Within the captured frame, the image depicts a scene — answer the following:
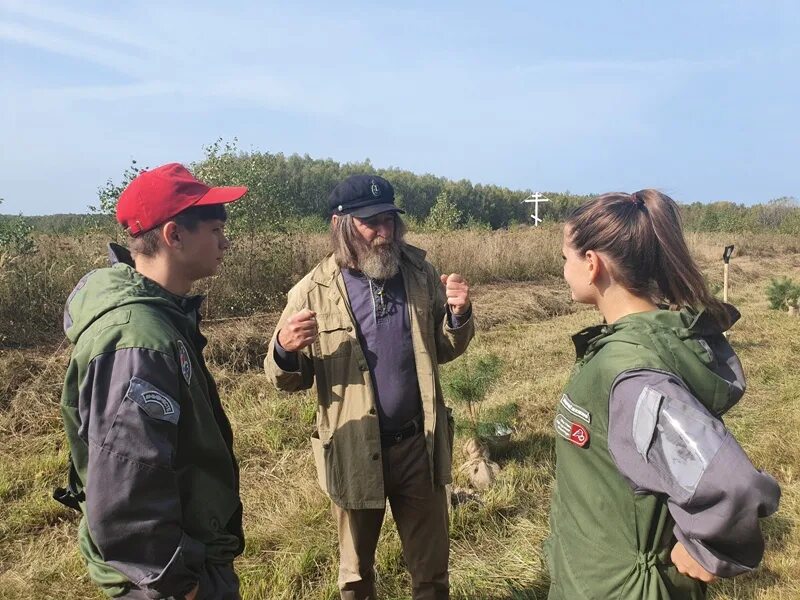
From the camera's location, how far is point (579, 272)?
5.57 feet

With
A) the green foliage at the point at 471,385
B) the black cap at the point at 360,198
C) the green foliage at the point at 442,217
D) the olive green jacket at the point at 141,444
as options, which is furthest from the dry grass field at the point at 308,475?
the green foliage at the point at 442,217

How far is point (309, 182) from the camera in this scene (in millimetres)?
35750

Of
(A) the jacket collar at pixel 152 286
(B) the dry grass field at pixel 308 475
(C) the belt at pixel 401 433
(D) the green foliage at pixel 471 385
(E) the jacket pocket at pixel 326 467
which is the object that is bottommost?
(B) the dry grass field at pixel 308 475

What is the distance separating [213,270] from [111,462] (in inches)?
31.2

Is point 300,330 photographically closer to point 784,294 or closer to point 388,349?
point 388,349

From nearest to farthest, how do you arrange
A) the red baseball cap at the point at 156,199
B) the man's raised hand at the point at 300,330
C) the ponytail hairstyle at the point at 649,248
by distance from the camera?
the ponytail hairstyle at the point at 649,248 → the red baseball cap at the point at 156,199 → the man's raised hand at the point at 300,330

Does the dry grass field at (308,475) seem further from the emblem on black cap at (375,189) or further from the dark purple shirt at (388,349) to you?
the emblem on black cap at (375,189)

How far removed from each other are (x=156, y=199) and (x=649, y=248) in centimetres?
156

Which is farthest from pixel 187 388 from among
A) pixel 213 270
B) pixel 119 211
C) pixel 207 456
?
pixel 119 211

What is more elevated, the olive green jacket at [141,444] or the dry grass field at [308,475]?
the olive green jacket at [141,444]

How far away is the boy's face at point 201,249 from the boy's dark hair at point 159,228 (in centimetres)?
2

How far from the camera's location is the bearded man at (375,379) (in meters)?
2.59

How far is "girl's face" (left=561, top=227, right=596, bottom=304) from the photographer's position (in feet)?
5.51

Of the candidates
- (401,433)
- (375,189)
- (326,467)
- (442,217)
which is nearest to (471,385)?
(401,433)
